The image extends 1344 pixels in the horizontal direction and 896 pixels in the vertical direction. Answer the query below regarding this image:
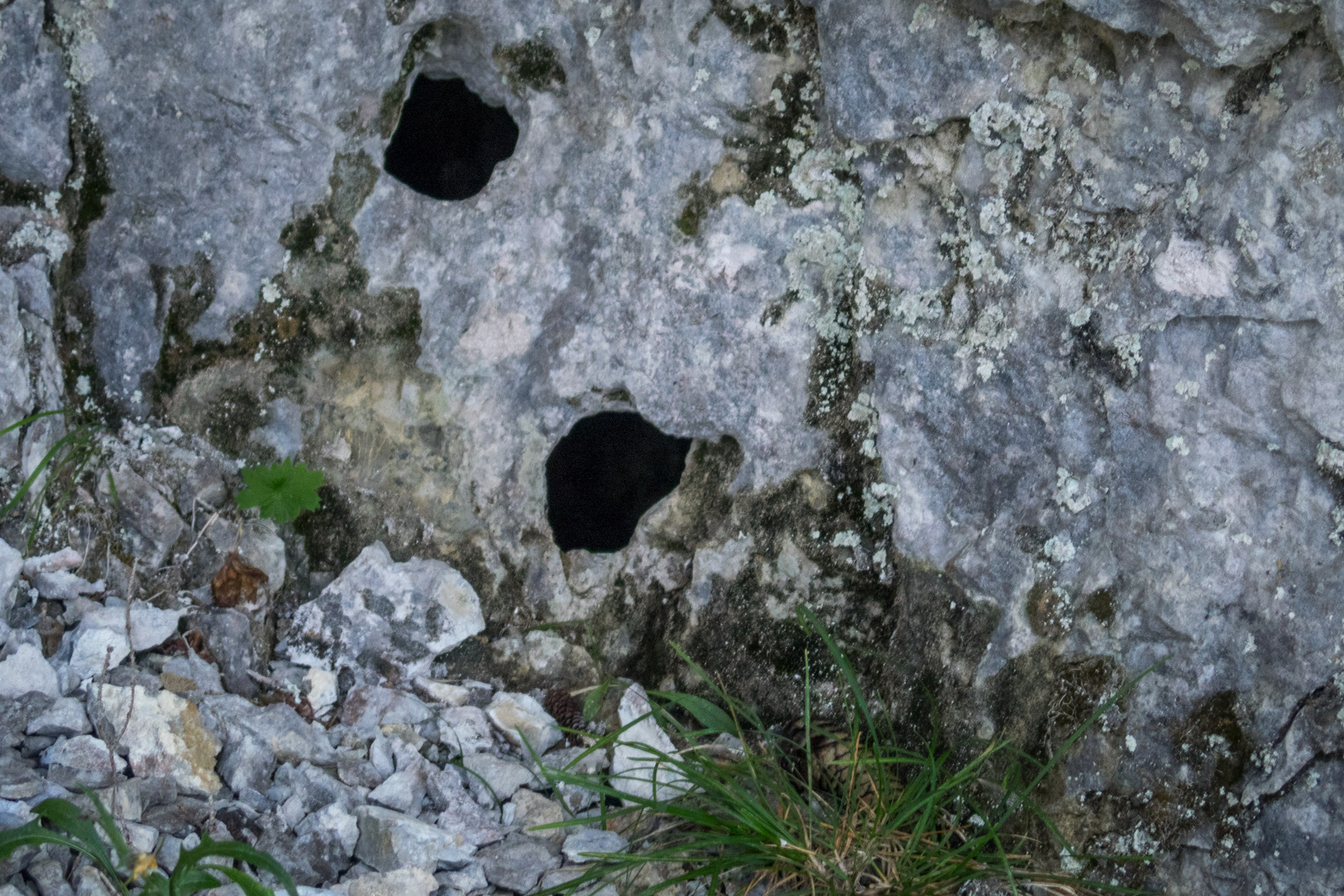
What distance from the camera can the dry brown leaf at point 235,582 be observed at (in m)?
2.39

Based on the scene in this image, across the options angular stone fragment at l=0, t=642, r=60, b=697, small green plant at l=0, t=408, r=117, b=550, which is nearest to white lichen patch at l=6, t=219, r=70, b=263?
small green plant at l=0, t=408, r=117, b=550

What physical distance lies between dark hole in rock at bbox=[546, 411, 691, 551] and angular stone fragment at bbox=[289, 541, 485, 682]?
30 cm

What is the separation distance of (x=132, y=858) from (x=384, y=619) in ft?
2.63

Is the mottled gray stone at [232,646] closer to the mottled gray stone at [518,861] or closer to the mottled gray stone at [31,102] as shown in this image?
the mottled gray stone at [518,861]

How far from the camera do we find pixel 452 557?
8.32 feet

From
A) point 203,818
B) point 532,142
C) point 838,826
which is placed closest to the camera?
point 203,818

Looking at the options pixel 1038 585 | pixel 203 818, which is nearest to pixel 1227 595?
pixel 1038 585

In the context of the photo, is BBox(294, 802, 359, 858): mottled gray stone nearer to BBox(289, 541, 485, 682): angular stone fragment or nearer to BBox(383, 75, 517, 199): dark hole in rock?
BBox(289, 541, 485, 682): angular stone fragment

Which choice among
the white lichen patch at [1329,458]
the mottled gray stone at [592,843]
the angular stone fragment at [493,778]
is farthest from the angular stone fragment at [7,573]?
the white lichen patch at [1329,458]

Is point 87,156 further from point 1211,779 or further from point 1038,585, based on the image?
point 1211,779

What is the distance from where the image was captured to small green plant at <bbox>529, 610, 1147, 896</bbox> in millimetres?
2049

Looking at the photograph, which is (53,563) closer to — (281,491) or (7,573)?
(7,573)

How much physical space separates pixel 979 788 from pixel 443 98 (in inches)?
75.5

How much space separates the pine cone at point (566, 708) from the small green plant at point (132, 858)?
0.82 metres
